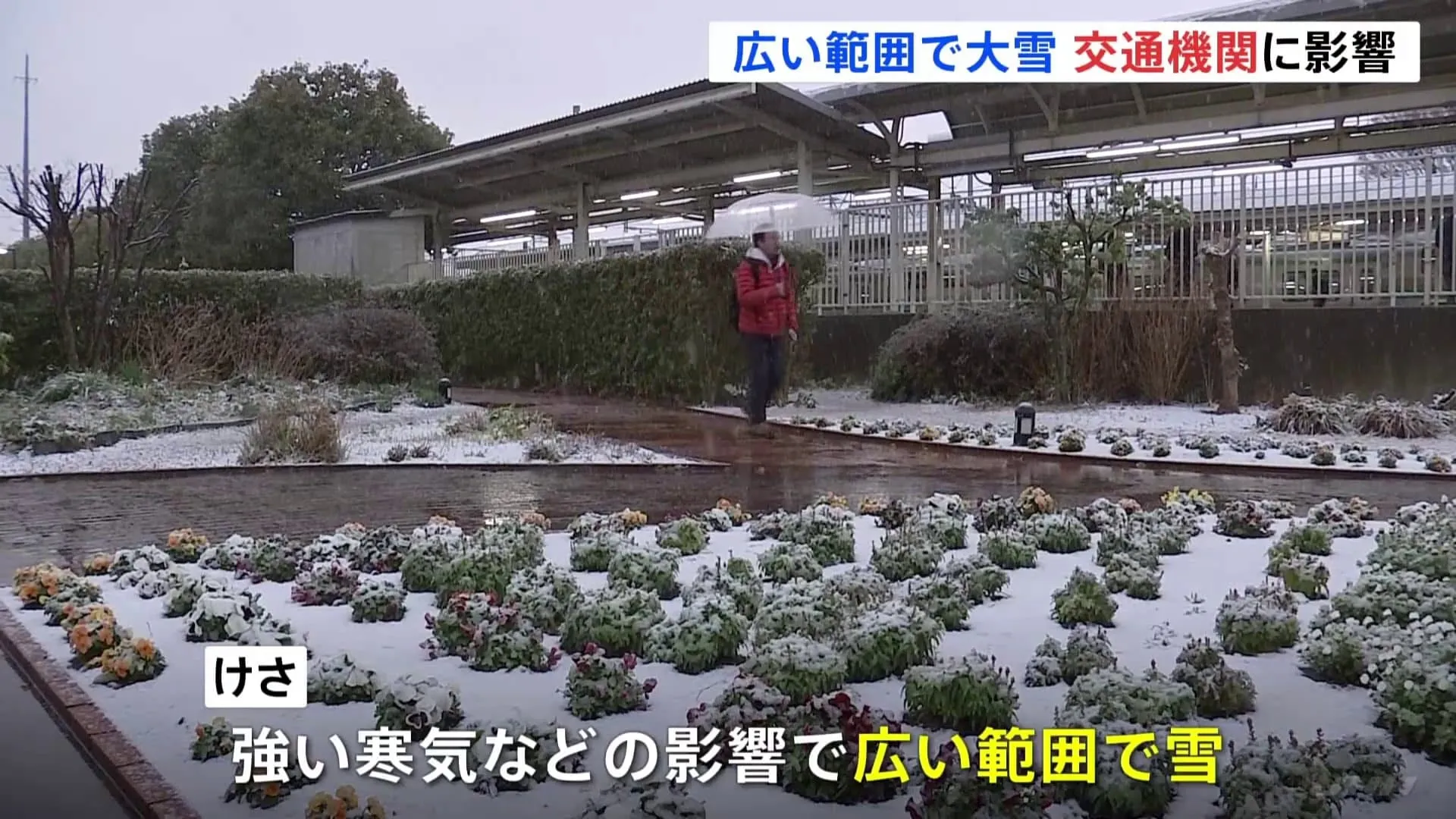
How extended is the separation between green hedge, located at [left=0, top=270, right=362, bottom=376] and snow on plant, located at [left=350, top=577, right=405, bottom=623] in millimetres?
4158

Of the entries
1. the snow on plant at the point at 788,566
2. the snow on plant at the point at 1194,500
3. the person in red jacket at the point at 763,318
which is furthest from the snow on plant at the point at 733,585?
the person in red jacket at the point at 763,318

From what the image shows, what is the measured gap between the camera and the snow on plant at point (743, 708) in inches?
60.6

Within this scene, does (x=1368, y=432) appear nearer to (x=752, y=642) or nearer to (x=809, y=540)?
(x=809, y=540)

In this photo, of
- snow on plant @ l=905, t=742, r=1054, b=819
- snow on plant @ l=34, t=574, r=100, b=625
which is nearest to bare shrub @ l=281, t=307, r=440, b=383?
snow on plant @ l=34, t=574, r=100, b=625

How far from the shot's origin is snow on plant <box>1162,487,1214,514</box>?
12.4 feet

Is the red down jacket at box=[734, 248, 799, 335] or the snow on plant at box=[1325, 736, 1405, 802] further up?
the red down jacket at box=[734, 248, 799, 335]

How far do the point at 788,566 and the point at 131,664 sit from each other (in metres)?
1.37

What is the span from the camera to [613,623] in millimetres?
2189

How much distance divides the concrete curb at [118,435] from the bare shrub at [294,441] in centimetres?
56

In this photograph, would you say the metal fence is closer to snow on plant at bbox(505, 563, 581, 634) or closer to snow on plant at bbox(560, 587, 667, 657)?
snow on plant at bbox(505, 563, 581, 634)

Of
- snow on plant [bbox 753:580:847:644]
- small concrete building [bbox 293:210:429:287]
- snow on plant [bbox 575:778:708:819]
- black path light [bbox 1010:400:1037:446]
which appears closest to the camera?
snow on plant [bbox 575:778:708:819]

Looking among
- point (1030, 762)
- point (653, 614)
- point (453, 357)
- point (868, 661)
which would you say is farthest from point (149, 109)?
point (453, 357)

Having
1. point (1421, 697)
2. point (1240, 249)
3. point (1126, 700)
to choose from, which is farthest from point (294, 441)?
point (1240, 249)

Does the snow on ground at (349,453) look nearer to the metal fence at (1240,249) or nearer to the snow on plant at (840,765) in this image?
the metal fence at (1240,249)
